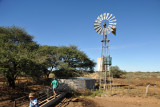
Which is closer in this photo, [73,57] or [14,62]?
[14,62]

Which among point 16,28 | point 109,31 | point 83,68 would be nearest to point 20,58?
point 16,28

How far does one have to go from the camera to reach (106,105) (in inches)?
378

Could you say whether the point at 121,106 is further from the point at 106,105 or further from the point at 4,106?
the point at 4,106

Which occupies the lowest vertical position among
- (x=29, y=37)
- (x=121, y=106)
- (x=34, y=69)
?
(x=121, y=106)

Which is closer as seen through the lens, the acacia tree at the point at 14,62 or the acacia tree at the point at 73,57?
the acacia tree at the point at 14,62

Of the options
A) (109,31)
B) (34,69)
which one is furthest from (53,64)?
(109,31)

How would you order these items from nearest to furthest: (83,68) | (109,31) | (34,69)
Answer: (34,69) < (109,31) < (83,68)

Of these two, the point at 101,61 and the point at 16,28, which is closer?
the point at 16,28

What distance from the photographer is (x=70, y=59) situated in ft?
73.3

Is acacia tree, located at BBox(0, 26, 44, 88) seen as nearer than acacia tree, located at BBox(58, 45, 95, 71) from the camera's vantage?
Yes

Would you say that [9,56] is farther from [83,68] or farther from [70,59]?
[83,68]

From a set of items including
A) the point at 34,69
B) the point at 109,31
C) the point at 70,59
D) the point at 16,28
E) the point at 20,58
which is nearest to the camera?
the point at 20,58

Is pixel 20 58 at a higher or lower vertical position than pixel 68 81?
higher

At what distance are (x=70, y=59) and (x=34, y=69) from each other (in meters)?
11.0
